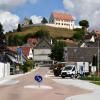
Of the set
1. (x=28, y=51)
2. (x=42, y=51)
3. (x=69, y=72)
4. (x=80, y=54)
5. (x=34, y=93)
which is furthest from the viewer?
(x=42, y=51)

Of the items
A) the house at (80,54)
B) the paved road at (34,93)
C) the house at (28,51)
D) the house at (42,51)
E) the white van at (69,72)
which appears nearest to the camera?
the paved road at (34,93)

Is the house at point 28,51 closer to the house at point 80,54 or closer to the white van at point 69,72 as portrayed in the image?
the house at point 80,54

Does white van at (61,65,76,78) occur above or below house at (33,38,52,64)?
below

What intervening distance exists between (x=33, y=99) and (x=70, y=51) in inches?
4494

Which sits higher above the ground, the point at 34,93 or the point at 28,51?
the point at 28,51

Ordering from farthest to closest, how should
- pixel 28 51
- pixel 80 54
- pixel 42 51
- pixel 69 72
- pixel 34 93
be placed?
pixel 42 51 < pixel 28 51 < pixel 80 54 < pixel 69 72 < pixel 34 93

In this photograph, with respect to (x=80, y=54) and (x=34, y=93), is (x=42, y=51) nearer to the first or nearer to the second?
(x=80, y=54)

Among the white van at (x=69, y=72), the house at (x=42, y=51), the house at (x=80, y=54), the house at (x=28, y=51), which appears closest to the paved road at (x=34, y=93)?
the white van at (x=69, y=72)

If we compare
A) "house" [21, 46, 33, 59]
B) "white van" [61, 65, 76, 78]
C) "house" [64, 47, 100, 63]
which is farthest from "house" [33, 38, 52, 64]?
"white van" [61, 65, 76, 78]

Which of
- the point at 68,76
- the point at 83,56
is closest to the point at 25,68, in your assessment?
the point at 83,56

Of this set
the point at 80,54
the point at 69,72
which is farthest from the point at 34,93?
the point at 80,54

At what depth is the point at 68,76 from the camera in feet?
229

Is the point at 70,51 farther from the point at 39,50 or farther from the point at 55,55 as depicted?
the point at 39,50

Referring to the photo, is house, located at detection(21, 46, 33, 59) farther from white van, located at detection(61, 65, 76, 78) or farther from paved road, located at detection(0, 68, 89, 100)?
paved road, located at detection(0, 68, 89, 100)
